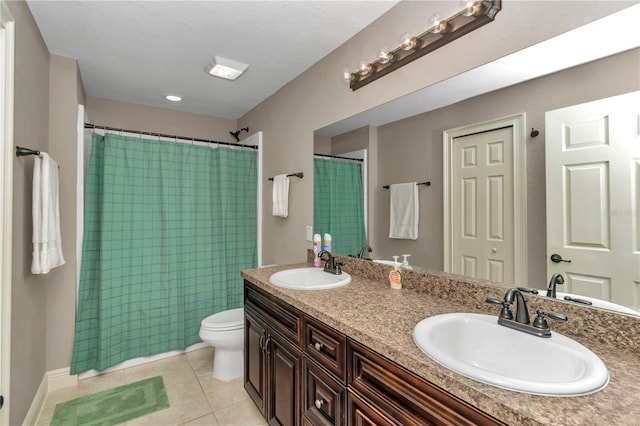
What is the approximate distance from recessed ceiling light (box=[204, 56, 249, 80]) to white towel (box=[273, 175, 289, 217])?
871 millimetres

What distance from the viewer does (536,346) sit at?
86 centimetres

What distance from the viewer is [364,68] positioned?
5.54 ft

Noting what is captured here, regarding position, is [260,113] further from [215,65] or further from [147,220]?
[147,220]

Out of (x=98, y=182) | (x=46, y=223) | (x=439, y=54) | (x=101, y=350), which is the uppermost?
(x=439, y=54)

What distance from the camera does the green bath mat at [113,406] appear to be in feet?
5.87

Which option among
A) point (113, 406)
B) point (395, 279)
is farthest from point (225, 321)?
point (395, 279)

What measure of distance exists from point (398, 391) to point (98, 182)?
2.60 meters

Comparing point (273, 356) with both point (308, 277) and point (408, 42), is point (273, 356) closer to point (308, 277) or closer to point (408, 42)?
point (308, 277)

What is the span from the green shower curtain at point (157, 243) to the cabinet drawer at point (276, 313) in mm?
1103

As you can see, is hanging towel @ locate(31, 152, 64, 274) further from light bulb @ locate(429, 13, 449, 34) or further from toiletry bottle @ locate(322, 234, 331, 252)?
light bulb @ locate(429, 13, 449, 34)

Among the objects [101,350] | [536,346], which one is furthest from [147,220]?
[536,346]

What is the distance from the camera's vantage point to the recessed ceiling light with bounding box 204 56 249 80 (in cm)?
212

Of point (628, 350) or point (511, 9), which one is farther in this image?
point (511, 9)

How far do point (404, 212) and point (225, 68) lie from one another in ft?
5.61
